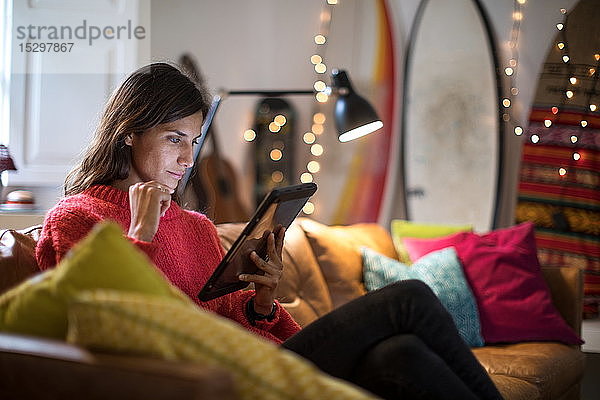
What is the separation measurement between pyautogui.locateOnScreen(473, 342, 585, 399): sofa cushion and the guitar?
1.65 meters

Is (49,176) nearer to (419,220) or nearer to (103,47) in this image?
(103,47)

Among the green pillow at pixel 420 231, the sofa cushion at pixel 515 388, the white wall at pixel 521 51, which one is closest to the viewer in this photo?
the sofa cushion at pixel 515 388

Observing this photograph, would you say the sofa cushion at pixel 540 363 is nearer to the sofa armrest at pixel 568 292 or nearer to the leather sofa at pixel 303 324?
the leather sofa at pixel 303 324

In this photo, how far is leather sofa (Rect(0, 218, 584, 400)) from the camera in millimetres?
942

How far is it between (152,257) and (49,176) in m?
1.67

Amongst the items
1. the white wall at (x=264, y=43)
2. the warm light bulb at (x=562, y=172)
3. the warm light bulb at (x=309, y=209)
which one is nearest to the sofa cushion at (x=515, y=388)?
the warm light bulb at (x=562, y=172)

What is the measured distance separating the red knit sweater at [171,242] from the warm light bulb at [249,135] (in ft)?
6.90

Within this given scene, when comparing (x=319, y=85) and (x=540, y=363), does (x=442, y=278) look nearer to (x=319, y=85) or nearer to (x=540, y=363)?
(x=540, y=363)

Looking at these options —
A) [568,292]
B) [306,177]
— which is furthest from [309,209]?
[568,292]

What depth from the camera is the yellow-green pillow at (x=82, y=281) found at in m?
1.11

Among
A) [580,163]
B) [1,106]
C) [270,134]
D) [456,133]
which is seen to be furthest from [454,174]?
[1,106]

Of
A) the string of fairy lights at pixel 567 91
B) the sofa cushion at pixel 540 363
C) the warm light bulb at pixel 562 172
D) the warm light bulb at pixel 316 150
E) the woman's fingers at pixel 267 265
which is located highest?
the string of fairy lights at pixel 567 91

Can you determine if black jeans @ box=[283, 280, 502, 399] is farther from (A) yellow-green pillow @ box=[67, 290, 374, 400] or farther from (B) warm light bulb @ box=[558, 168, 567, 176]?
(B) warm light bulb @ box=[558, 168, 567, 176]

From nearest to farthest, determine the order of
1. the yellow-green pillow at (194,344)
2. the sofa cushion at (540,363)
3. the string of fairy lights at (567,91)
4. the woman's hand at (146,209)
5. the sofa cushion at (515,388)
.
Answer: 1. the yellow-green pillow at (194,344)
2. the woman's hand at (146,209)
3. the sofa cushion at (515,388)
4. the sofa cushion at (540,363)
5. the string of fairy lights at (567,91)
